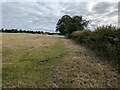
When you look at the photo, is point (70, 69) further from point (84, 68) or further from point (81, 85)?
point (81, 85)

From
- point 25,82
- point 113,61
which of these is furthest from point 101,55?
point 25,82

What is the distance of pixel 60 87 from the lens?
746 cm

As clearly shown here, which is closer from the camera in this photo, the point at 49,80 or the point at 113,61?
the point at 49,80

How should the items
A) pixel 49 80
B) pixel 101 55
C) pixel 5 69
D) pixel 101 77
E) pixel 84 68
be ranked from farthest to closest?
1. pixel 101 55
2. pixel 84 68
3. pixel 5 69
4. pixel 101 77
5. pixel 49 80

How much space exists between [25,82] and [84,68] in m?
3.67

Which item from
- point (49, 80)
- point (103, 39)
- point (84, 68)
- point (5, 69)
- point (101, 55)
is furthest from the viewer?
point (103, 39)

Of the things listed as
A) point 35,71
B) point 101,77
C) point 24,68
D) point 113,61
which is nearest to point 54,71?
point 35,71

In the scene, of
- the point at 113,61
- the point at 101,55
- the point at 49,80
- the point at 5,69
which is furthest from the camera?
the point at 101,55

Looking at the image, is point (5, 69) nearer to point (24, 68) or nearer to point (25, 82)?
point (24, 68)

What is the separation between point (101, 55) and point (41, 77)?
6.90 metres

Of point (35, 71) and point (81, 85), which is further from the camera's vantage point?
point (35, 71)

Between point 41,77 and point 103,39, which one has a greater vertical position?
point 103,39

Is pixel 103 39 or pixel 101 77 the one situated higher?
pixel 103 39

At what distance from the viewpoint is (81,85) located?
7852 millimetres
